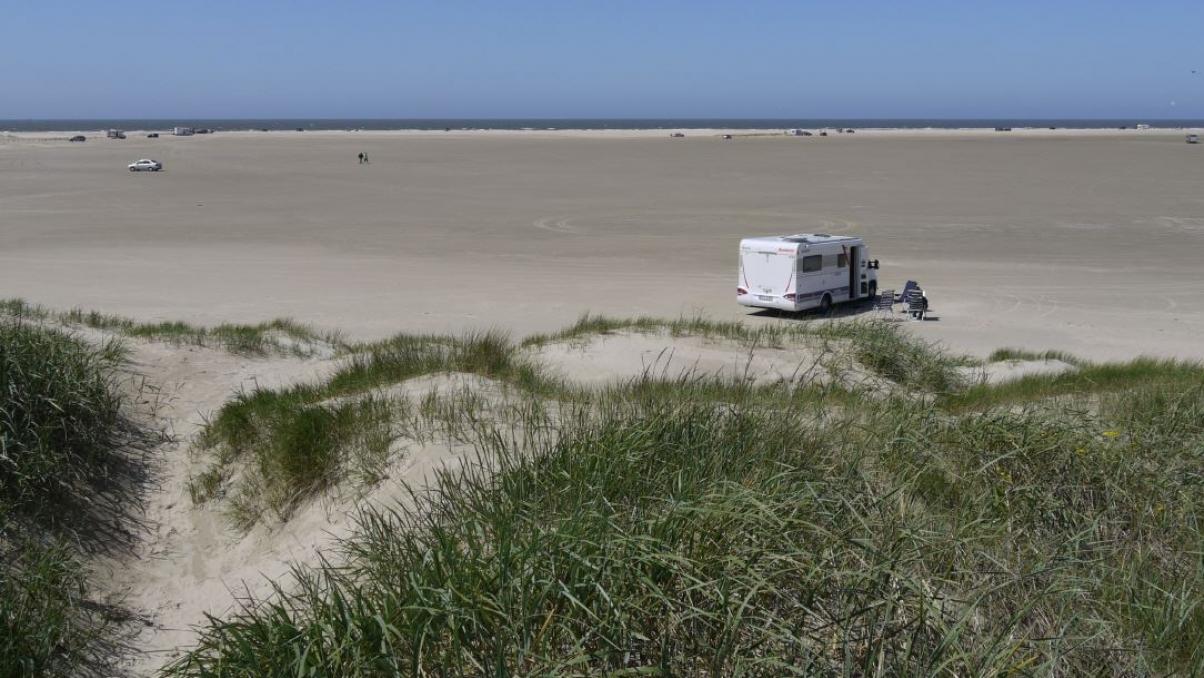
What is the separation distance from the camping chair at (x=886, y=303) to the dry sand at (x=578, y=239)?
1.38 metres

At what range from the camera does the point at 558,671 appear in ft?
12.2

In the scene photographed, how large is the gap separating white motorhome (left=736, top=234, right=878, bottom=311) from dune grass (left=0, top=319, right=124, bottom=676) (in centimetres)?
1798

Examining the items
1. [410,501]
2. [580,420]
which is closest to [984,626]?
[580,420]

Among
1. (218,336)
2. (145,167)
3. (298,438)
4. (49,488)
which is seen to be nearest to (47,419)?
(49,488)

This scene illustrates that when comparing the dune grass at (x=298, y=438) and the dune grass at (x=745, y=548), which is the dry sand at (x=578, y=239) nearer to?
the dune grass at (x=298, y=438)

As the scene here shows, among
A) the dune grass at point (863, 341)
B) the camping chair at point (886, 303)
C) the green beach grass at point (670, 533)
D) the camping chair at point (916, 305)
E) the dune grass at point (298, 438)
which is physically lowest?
the camping chair at point (886, 303)

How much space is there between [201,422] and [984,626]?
→ 664 centimetres

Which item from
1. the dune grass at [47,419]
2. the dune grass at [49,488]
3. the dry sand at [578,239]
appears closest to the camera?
the dune grass at [49,488]

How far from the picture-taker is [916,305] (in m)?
23.5

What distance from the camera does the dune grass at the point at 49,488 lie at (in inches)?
202

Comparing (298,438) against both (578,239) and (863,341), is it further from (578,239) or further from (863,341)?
(578,239)

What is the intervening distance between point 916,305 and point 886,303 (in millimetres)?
1841

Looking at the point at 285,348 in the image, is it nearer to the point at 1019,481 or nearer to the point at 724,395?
the point at 724,395

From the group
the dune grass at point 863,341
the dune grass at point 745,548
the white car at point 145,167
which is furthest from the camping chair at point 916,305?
the white car at point 145,167
